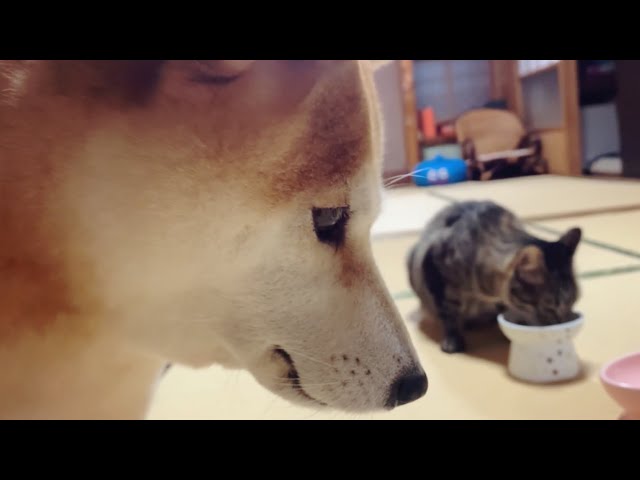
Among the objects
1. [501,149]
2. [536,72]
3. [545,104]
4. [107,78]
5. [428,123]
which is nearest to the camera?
[107,78]

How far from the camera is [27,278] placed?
0.56m

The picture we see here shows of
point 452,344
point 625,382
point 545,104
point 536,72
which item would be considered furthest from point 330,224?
point 545,104

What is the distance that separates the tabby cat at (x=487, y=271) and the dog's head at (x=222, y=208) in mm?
518

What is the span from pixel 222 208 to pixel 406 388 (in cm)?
29

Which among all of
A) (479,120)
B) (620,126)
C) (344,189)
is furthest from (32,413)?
(479,120)

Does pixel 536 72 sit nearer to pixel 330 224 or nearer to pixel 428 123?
pixel 428 123

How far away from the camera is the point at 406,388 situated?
679 mm

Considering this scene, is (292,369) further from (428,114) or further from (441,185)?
(428,114)

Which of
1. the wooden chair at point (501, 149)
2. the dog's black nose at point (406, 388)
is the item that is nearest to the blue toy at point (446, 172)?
the wooden chair at point (501, 149)

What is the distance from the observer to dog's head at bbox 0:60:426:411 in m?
0.54

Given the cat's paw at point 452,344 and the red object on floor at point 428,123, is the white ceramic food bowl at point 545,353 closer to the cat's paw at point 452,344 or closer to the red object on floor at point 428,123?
the cat's paw at point 452,344

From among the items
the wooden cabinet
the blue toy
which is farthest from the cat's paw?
the blue toy

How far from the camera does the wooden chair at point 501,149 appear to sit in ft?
7.87

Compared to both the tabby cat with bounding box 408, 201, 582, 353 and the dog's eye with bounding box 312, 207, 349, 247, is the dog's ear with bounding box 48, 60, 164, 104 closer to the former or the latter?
the dog's eye with bounding box 312, 207, 349, 247
